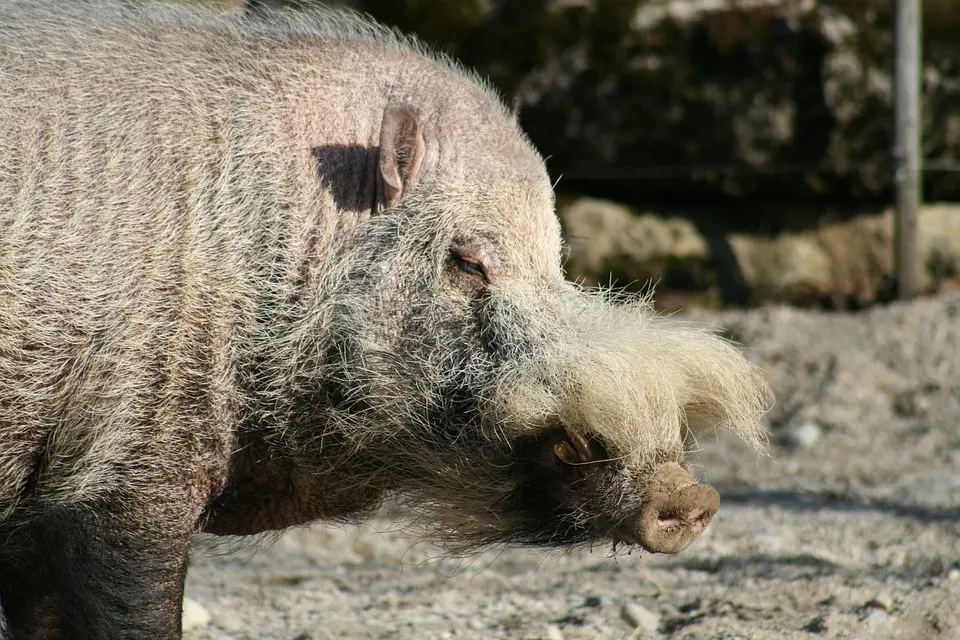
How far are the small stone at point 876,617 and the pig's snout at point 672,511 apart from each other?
98 centimetres

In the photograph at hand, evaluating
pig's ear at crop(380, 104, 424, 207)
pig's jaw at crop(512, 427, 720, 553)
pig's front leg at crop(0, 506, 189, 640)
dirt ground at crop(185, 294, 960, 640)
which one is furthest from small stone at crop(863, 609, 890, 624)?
pig's front leg at crop(0, 506, 189, 640)

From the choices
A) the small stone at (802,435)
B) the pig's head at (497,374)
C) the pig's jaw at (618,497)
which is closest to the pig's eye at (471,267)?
the pig's head at (497,374)

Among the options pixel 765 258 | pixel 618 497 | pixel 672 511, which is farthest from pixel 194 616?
pixel 765 258

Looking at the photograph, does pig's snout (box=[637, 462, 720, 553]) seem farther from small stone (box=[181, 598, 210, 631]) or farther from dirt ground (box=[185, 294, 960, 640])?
small stone (box=[181, 598, 210, 631])

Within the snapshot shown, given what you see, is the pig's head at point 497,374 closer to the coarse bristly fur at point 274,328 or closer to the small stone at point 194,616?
the coarse bristly fur at point 274,328

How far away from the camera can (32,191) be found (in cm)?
310

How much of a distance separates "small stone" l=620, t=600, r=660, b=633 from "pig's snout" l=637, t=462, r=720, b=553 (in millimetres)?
865

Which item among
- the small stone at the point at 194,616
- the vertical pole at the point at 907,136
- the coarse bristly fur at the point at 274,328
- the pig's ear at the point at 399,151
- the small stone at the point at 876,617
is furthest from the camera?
the vertical pole at the point at 907,136

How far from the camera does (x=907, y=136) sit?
7773 millimetres

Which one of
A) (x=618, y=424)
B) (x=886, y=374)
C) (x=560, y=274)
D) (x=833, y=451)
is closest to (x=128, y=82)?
(x=560, y=274)

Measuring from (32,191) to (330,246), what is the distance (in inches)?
30.5

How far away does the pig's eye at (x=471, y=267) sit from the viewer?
3.42m

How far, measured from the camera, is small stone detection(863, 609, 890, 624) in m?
3.77

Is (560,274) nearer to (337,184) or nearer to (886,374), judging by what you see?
(337,184)
